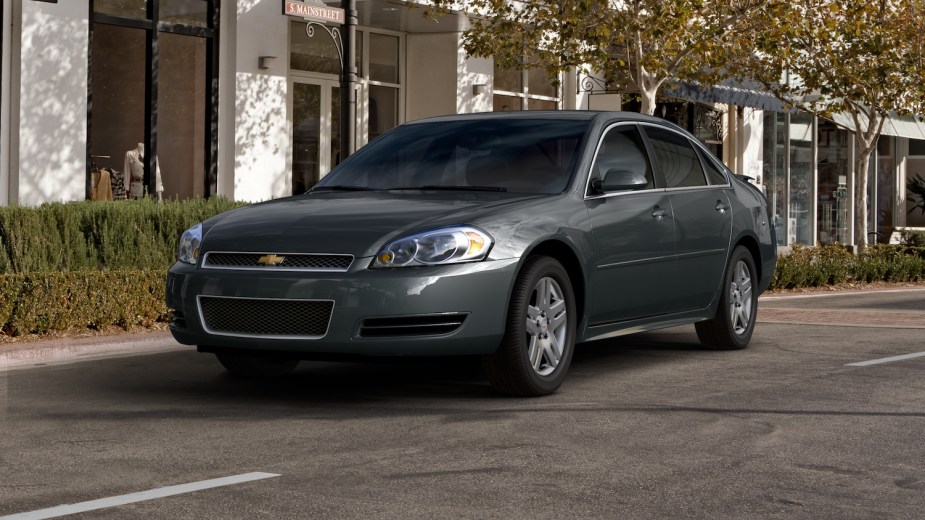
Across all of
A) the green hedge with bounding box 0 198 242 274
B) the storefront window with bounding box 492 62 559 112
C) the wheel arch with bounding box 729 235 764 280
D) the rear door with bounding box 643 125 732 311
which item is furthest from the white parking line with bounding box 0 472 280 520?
the storefront window with bounding box 492 62 559 112

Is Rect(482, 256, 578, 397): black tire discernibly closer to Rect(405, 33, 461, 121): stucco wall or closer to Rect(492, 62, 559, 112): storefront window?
Rect(405, 33, 461, 121): stucco wall

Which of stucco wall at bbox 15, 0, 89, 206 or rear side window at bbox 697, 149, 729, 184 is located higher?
stucco wall at bbox 15, 0, 89, 206

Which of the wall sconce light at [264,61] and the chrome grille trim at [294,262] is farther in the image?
the wall sconce light at [264,61]

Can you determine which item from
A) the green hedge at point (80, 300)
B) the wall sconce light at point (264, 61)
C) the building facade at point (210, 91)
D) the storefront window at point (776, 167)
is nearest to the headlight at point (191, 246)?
the green hedge at point (80, 300)

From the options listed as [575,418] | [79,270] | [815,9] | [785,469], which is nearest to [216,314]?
[575,418]

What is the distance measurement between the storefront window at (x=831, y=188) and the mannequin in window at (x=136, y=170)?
21.4 metres

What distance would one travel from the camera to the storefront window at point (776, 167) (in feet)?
114

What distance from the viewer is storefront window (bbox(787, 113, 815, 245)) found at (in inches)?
1414

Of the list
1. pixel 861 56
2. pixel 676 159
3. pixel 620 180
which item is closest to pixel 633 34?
pixel 861 56

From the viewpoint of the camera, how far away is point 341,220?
8.04m

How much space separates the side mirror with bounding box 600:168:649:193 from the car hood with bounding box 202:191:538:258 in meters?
0.58

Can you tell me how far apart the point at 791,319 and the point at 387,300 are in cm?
760

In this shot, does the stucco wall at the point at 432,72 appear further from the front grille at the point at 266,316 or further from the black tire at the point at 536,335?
the front grille at the point at 266,316

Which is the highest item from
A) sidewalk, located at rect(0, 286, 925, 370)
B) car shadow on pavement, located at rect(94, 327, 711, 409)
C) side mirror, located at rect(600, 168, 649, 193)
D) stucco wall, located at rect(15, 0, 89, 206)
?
stucco wall, located at rect(15, 0, 89, 206)
